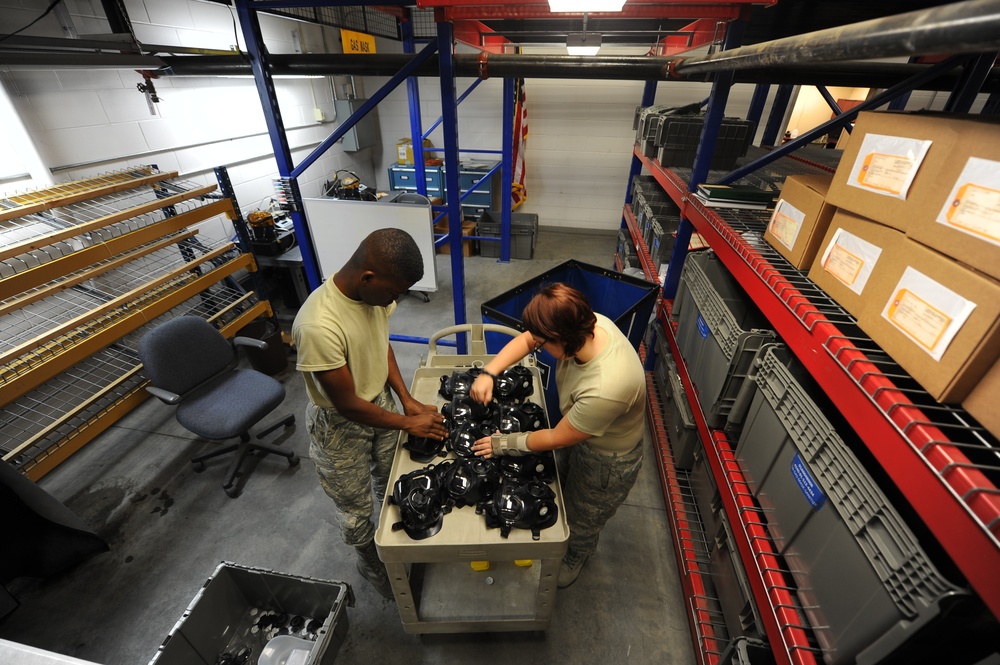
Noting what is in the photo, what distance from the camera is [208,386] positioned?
249 cm

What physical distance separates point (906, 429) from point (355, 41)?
237 inches

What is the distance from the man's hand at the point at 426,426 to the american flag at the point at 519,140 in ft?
14.1

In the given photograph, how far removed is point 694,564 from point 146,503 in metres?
3.18

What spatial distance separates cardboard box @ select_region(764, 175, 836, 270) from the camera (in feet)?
4.15

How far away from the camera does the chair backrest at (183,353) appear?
87.6 inches

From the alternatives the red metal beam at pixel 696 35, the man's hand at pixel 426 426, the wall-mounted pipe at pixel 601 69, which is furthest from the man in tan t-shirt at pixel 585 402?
the red metal beam at pixel 696 35

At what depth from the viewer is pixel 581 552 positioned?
1928 mm

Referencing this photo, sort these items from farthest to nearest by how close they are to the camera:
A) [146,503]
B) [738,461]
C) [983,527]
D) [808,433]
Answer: [146,503]
[738,461]
[808,433]
[983,527]

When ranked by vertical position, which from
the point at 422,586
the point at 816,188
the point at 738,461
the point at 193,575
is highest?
the point at 816,188

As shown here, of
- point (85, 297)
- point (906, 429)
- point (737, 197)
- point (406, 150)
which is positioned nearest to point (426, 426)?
point (906, 429)

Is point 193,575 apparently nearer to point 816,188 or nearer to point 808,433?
point 808,433

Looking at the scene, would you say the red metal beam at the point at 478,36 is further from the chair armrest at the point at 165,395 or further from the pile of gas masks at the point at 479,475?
the chair armrest at the point at 165,395

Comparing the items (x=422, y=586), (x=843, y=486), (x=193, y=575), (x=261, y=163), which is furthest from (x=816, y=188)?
(x=261, y=163)

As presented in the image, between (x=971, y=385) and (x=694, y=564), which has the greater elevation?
(x=971, y=385)
